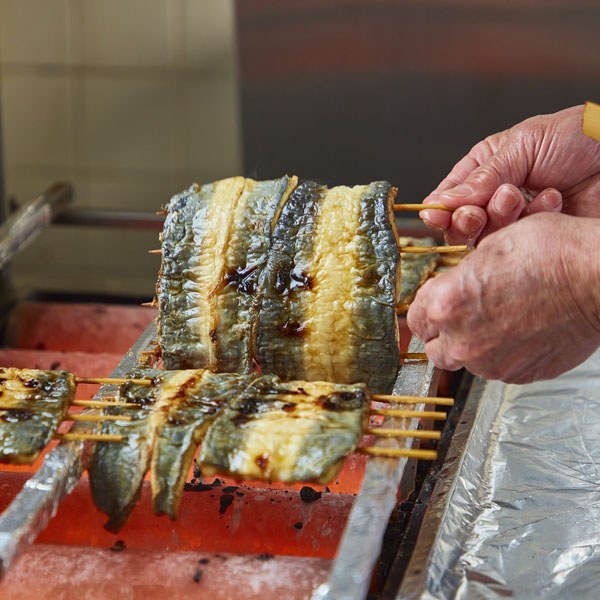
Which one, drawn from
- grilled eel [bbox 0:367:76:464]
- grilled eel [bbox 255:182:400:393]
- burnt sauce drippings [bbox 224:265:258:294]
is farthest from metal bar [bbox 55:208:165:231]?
grilled eel [bbox 0:367:76:464]

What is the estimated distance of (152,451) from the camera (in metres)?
2.13

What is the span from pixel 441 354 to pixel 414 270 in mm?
887

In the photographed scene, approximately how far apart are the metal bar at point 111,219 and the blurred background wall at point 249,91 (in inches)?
18.2

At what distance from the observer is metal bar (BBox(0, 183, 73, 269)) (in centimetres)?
354

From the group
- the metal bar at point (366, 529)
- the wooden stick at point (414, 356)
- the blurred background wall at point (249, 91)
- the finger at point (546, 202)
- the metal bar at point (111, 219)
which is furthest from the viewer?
the blurred background wall at point (249, 91)

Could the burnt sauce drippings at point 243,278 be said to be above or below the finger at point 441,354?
above

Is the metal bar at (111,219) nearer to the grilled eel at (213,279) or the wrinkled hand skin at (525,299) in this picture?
the grilled eel at (213,279)

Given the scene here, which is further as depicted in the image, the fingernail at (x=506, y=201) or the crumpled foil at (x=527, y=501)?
the fingernail at (x=506, y=201)

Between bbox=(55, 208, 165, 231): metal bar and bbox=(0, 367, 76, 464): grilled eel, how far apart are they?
1734 mm

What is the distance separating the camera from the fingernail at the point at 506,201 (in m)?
2.63

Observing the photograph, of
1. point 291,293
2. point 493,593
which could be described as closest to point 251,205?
point 291,293

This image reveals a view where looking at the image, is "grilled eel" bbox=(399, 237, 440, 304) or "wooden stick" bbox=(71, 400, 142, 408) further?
"grilled eel" bbox=(399, 237, 440, 304)

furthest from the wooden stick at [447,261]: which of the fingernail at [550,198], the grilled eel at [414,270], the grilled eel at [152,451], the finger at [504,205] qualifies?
the grilled eel at [152,451]

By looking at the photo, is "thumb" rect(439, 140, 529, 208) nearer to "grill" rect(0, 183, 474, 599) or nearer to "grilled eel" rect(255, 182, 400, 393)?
"grilled eel" rect(255, 182, 400, 393)
